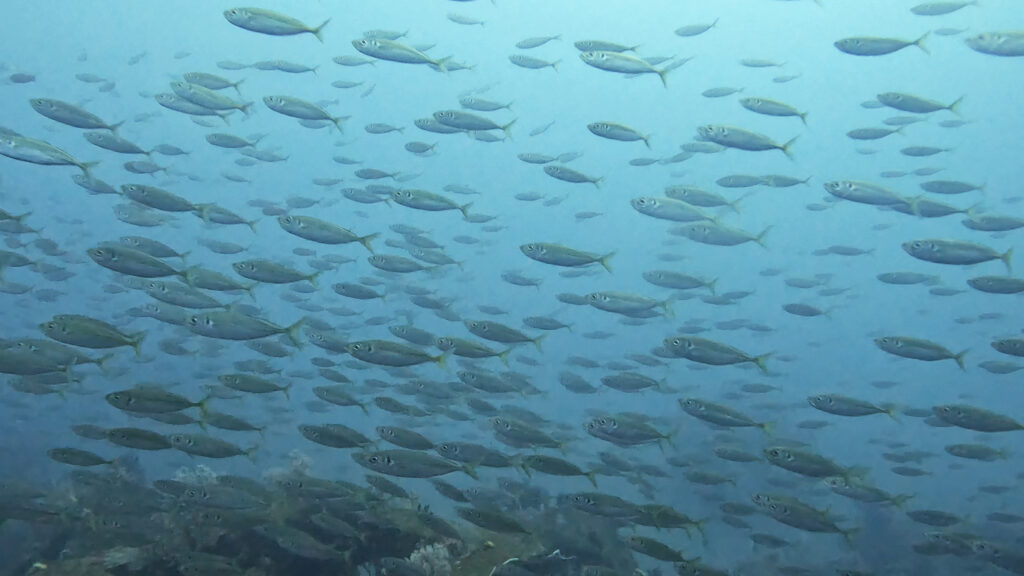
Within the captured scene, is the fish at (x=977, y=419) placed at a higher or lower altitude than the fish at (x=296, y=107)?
lower

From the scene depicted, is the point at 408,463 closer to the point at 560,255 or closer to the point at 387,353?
the point at 387,353

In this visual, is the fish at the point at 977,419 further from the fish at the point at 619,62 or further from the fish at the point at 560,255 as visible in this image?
the fish at the point at 619,62

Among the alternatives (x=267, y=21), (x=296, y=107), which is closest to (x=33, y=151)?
(x=267, y=21)

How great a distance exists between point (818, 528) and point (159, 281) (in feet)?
24.0

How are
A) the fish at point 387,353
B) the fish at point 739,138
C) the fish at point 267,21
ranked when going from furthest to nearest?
the fish at point 739,138
the fish at point 267,21
the fish at point 387,353

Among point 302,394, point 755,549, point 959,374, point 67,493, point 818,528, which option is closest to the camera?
point 818,528

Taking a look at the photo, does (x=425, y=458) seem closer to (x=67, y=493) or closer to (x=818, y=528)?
(x=818, y=528)

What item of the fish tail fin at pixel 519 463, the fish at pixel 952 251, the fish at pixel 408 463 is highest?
the fish at pixel 952 251

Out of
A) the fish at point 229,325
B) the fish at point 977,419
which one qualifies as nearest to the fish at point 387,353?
the fish at point 229,325

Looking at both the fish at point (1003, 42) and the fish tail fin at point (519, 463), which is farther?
the fish at point (1003, 42)

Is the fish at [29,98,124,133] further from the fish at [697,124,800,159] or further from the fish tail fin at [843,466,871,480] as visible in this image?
the fish tail fin at [843,466,871,480]

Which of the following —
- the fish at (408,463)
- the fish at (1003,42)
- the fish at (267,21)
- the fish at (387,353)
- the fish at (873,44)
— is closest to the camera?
the fish at (408,463)

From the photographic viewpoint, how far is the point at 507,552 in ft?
24.8

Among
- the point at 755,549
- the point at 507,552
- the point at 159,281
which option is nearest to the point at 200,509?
the point at 159,281
